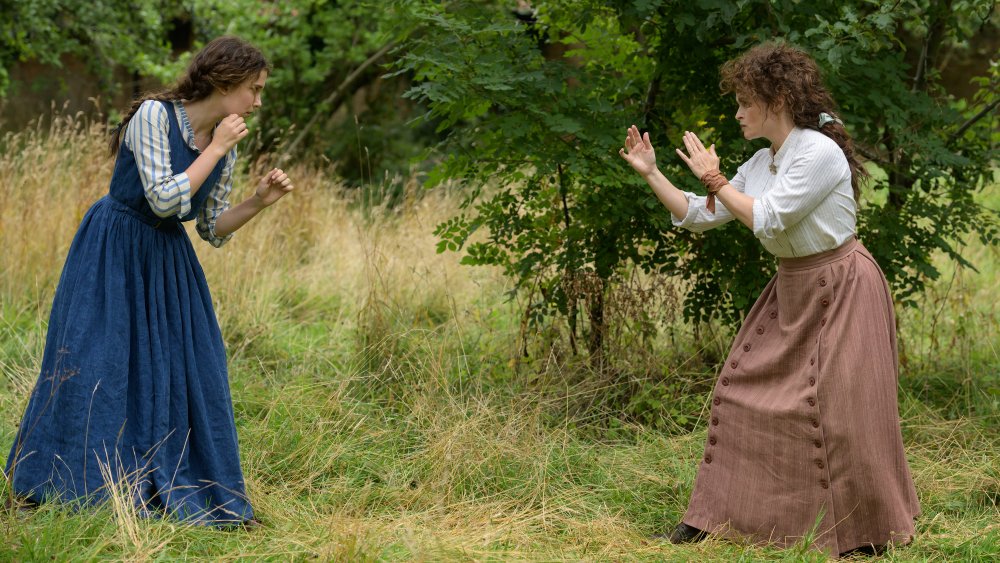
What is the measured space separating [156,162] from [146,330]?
0.55 m

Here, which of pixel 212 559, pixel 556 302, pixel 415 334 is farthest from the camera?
pixel 415 334

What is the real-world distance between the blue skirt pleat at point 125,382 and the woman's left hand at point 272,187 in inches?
12.1

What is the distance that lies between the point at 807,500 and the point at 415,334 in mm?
2502

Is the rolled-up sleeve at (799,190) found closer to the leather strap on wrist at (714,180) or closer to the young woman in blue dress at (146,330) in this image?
the leather strap on wrist at (714,180)

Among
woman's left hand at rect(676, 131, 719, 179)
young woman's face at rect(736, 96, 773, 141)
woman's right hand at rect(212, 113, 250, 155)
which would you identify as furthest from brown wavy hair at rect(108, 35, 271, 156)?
young woman's face at rect(736, 96, 773, 141)

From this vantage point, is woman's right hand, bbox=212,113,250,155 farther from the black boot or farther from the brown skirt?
the black boot

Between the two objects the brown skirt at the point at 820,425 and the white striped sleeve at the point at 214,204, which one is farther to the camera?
A: the white striped sleeve at the point at 214,204

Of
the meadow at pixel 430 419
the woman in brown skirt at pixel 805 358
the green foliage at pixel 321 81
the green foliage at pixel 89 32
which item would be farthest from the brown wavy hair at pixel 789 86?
the green foliage at pixel 89 32

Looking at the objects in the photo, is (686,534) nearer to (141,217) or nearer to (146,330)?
(146,330)

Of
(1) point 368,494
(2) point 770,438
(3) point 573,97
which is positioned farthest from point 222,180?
(2) point 770,438

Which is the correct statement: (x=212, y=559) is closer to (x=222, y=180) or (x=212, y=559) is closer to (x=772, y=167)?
(x=222, y=180)

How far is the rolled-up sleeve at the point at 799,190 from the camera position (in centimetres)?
342

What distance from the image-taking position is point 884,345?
11.8 ft

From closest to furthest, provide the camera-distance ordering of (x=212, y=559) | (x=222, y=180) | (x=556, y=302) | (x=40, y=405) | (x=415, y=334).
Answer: (x=212, y=559) < (x=40, y=405) < (x=222, y=180) < (x=556, y=302) < (x=415, y=334)
